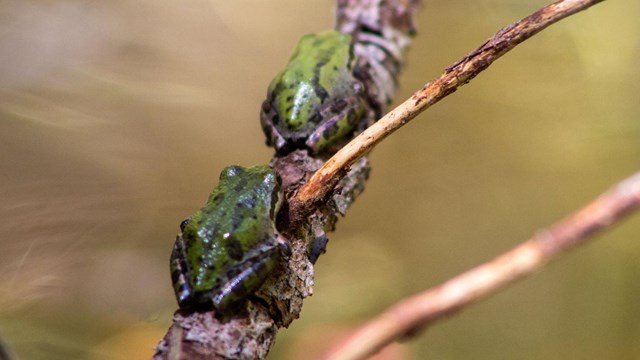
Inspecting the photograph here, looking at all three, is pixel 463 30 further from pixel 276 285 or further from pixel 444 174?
pixel 276 285

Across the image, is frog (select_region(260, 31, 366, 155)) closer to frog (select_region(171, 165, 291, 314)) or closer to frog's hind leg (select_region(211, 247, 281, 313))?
frog (select_region(171, 165, 291, 314))

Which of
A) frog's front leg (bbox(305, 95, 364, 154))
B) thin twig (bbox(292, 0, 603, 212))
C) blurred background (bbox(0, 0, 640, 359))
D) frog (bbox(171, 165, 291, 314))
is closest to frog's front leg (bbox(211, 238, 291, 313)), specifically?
frog (bbox(171, 165, 291, 314))

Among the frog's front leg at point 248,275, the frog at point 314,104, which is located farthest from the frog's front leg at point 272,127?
the frog's front leg at point 248,275

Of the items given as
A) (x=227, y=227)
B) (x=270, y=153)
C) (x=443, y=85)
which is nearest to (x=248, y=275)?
(x=227, y=227)

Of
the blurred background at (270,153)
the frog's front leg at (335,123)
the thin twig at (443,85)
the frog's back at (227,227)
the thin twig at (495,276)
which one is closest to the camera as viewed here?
the thin twig at (495,276)

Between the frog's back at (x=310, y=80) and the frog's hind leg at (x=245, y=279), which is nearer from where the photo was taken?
the frog's hind leg at (x=245, y=279)

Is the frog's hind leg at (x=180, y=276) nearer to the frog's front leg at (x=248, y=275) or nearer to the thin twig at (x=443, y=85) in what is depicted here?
the frog's front leg at (x=248, y=275)

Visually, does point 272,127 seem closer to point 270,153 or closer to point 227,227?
point 227,227
